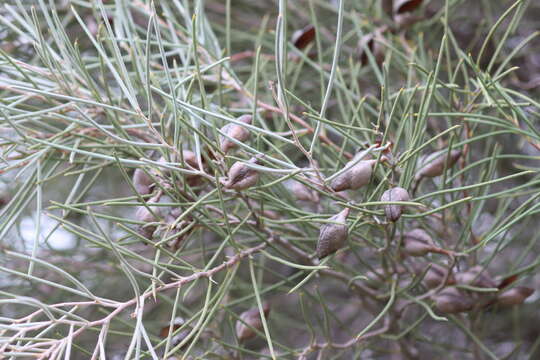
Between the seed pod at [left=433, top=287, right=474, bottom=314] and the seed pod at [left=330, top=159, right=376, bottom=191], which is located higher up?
the seed pod at [left=330, top=159, right=376, bottom=191]

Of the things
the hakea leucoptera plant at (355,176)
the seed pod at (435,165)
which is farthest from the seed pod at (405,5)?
the hakea leucoptera plant at (355,176)

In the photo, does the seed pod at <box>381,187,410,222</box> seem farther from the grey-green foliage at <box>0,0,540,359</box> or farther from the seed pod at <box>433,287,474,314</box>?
the seed pod at <box>433,287,474,314</box>

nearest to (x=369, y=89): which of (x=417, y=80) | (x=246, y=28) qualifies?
(x=417, y=80)

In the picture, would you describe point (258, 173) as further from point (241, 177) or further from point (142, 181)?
point (142, 181)

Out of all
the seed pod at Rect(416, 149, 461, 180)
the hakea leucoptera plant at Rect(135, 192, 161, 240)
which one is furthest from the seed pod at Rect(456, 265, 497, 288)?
the hakea leucoptera plant at Rect(135, 192, 161, 240)

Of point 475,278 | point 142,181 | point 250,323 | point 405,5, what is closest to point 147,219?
point 142,181

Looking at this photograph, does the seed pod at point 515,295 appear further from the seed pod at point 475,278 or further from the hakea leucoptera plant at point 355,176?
the hakea leucoptera plant at point 355,176

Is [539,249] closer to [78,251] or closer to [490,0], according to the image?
[490,0]
